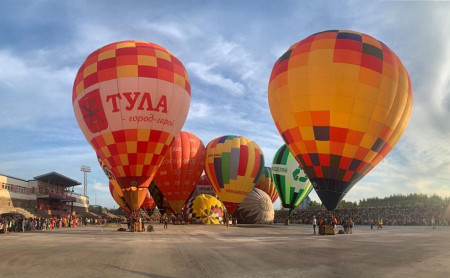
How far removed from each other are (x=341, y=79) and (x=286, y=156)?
2139cm

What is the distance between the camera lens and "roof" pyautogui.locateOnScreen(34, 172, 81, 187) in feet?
190

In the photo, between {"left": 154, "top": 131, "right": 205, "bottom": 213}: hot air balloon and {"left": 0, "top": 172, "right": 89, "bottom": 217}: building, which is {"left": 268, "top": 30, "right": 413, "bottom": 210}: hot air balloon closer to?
{"left": 154, "top": 131, "right": 205, "bottom": 213}: hot air balloon

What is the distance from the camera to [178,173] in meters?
36.7

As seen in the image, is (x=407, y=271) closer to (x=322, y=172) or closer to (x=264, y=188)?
(x=322, y=172)

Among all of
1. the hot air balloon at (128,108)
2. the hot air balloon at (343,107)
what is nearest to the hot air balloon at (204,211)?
the hot air balloon at (128,108)

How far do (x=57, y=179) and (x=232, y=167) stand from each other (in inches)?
1518

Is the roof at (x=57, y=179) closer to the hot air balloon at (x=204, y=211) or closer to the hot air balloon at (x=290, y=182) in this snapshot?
the hot air balloon at (x=204, y=211)

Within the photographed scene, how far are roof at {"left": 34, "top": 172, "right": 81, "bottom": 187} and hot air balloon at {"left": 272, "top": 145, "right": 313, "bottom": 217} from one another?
37.3 meters

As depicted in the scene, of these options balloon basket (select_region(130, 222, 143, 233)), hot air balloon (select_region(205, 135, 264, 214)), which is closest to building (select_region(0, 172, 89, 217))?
hot air balloon (select_region(205, 135, 264, 214))

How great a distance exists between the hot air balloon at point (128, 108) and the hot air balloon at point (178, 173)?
11.0 m

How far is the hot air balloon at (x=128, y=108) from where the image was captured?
932 inches

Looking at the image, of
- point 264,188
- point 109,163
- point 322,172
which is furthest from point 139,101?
point 264,188

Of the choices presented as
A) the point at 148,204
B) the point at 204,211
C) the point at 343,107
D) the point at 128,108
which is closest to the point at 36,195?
the point at 148,204

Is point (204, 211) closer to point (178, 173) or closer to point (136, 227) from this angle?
point (178, 173)
